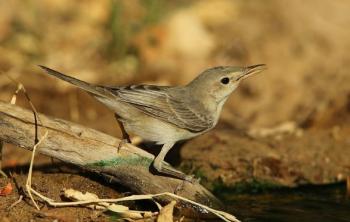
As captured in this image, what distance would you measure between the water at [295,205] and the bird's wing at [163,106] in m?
0.87

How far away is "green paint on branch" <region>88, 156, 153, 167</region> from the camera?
5.71 meters

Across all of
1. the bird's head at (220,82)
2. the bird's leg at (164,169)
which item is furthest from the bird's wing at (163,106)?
the bird's leg at (164,169)

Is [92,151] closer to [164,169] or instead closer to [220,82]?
[164,169]

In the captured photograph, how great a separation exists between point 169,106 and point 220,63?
5318mm

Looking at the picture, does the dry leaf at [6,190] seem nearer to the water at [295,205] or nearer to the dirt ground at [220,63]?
the dirt ground at [220,63]

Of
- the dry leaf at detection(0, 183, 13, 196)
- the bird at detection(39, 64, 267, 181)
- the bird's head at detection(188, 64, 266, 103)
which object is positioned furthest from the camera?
the bird's head at detection(188, 64, 266, 103)

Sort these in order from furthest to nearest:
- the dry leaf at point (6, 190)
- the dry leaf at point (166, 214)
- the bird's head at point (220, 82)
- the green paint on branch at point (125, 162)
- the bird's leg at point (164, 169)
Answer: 1. the bird's head at point (220, 82)
2. the bird's leg at point (164, 169)
3. the green paint on branch at point (125, 162)
4. the dry leaf at point (6, 190)
5. the dry leaf at point (166, 214)

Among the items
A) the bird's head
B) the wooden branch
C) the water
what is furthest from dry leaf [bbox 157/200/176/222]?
the bird's head

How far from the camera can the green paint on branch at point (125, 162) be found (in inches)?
225

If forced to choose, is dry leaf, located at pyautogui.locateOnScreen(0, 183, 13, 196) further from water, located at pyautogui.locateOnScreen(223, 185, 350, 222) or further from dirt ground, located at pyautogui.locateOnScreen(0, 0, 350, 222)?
water, located at pyautogui.locateOnScreen(223, 185, 350, 222)

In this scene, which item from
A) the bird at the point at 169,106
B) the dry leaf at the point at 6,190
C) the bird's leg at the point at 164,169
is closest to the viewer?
the dry leaf at the point at 6,190

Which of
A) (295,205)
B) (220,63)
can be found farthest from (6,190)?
(220,63)

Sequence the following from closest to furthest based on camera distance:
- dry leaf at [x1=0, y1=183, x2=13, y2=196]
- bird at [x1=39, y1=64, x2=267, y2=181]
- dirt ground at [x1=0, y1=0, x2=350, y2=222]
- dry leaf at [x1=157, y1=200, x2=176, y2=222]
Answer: dry leaf at [x1=157, y1=200, x2=176, y2=222] < dry leaf at [x1=0, y1=183, x2=13, y2=196] < bird at [x1=39, y1=64, x2=267, y2=181] < dirt ground at [x1=0, y1=0, x2=350, y2=222]

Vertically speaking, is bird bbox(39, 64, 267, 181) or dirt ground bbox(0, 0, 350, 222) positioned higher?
dirt ground bbox(0, 0, 350, 222)
